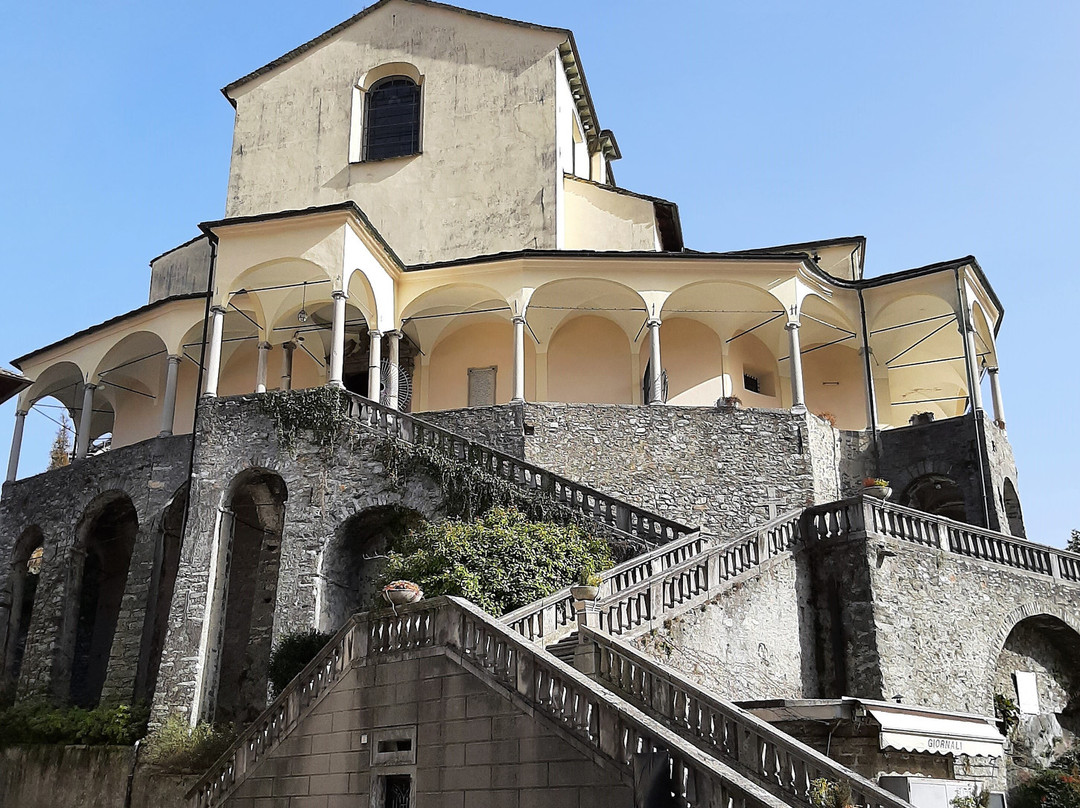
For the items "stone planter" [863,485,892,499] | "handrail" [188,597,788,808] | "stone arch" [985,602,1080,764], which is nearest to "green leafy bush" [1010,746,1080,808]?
"stone arch" [985,602,1080,764]

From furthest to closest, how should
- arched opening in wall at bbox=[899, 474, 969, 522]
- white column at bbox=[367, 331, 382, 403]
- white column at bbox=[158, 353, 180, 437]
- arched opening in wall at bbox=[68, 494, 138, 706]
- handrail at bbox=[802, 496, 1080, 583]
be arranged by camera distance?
white column at bbox=[158, 353, 180, 437] → arched opening in wall at bbox=[68, 494, 138, 706] → arched opening in wall at bbox=[899, 474, 969, 522] → white column at bbox=[367, 331, 382, 403] → handrail at bbox=[802, 496, 1080, 583]

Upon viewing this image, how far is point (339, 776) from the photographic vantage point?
44.6 ft

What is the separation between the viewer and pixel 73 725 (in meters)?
21.6

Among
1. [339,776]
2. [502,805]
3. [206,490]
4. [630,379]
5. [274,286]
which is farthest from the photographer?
[630,379]

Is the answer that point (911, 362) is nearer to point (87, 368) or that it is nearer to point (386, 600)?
point (386, 600)

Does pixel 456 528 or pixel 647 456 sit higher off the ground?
pixel 647 456

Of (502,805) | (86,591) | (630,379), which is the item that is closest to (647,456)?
(630,379)

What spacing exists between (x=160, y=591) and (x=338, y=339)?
7.32 m

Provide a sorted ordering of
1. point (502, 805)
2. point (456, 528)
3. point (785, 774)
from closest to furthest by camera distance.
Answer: point (785, 774) < point (502, 805) < point (456, 528)

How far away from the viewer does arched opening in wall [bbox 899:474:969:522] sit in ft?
83.1

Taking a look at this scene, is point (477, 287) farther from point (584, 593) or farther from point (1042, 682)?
point (1042, 682)

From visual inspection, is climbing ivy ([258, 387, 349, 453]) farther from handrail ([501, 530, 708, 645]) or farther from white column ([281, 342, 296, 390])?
handrail ([501, 530, 708, 645])

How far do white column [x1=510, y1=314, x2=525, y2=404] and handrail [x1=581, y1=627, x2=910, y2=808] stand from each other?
12482 millimetres

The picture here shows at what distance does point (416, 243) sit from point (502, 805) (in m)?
19.7
